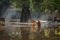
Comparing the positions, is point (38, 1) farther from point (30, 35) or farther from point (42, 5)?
point (30, 35)

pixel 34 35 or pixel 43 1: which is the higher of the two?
pixel 43 1

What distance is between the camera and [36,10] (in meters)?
1.83

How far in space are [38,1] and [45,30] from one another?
1.09 feet

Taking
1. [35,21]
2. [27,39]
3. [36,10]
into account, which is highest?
[36,10]

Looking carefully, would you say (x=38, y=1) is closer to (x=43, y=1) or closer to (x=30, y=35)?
(x=43, y=1)

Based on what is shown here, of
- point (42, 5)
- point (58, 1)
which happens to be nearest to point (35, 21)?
point (42, 5)

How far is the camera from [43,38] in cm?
179

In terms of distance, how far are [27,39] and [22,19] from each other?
0.74 feet


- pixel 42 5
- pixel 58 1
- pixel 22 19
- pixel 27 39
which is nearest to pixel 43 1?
pixel 42 5

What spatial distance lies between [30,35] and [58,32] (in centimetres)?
31

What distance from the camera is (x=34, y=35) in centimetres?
181

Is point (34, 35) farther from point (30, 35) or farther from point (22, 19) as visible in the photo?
point (22, 19)

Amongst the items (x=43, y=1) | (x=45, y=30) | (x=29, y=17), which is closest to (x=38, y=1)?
(x=43, y=1)

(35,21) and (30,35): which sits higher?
(35,21)
